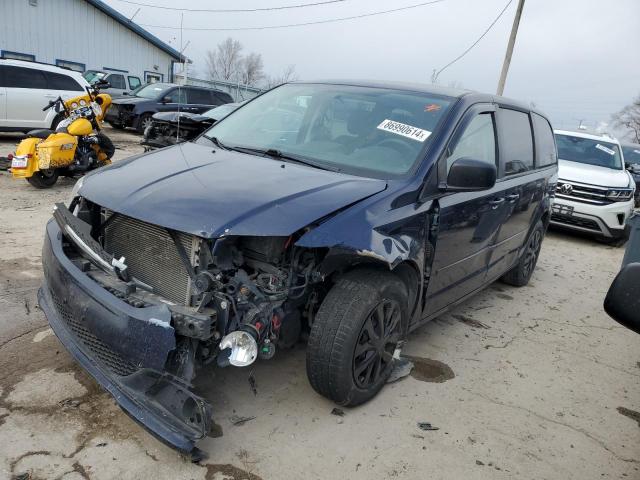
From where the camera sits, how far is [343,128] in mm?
3441

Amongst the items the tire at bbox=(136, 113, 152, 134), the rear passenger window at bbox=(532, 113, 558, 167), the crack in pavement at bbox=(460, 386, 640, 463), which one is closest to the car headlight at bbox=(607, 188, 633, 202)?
the rear passenger window at bbox=(532, 113, 558, 167)

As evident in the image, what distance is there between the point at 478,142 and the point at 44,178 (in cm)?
619

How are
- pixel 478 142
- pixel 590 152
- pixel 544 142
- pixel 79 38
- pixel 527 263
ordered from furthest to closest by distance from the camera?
pixel 79 38, pixel 590 152, pixel 527 263, pixel 544 142, pixel 478 142

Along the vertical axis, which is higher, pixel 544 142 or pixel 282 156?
pixel 544 142

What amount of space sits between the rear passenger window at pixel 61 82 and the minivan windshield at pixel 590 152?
1039 centimetres

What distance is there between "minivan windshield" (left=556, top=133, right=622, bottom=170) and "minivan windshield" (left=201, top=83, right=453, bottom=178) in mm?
6749

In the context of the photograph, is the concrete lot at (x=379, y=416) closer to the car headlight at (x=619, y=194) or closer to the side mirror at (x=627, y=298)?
the side mirror at (x=627, y=298)

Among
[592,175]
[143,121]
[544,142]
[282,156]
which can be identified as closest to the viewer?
[282,156]

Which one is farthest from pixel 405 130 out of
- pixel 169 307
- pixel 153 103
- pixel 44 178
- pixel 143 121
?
pixel 153 103

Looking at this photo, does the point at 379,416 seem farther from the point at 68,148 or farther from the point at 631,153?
the point at 631,153

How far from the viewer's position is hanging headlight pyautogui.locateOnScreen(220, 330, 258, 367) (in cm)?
230

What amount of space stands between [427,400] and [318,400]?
0.68m

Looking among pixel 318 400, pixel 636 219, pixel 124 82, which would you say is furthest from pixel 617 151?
pixel 124 82

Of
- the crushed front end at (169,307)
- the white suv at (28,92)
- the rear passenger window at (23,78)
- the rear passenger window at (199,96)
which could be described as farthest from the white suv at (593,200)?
the rear passenger window at (199,96)
